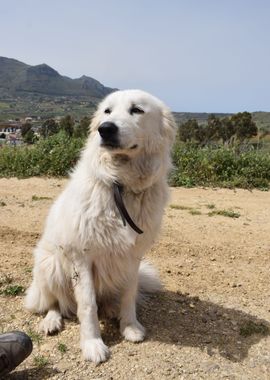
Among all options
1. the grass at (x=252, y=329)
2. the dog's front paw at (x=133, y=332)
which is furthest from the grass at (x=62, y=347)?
the grass at (x=252, y=329)

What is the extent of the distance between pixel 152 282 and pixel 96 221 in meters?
1.17

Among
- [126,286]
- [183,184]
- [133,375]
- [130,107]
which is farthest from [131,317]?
[183,184]

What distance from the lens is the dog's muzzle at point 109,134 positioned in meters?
2.87

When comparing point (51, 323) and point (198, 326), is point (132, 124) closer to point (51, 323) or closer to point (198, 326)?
point (51, 323)

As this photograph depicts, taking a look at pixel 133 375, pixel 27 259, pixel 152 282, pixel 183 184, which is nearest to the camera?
pixel 133 375

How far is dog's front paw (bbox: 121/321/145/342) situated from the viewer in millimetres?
3182

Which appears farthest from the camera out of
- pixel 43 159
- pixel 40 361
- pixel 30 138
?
pixel 30 138

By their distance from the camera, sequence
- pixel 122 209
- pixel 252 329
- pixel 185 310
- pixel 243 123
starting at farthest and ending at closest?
pixel 243 123 → pixel 185 310 → pixel 252 329 → pixel 122 209

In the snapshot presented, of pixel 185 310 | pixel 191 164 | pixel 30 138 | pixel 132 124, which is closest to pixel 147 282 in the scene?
pixel 185 310

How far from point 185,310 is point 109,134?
169cm

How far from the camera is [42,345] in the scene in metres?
3.10

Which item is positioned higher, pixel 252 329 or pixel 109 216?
pixel 109 216

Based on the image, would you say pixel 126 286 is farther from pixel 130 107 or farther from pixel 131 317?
pixel 130 107

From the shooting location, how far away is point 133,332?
321 cm
